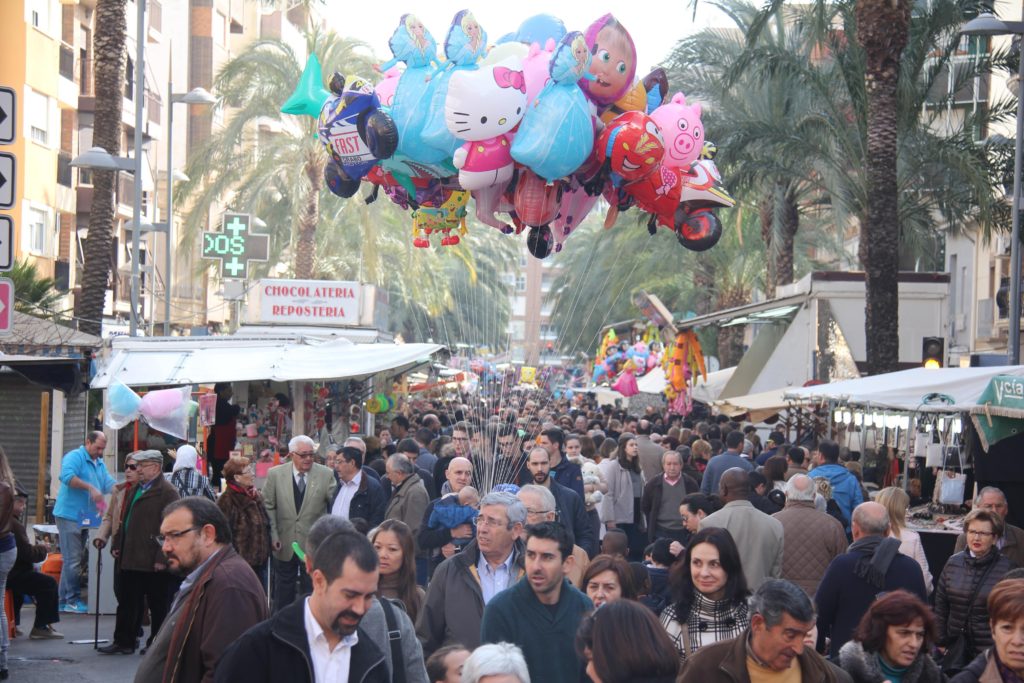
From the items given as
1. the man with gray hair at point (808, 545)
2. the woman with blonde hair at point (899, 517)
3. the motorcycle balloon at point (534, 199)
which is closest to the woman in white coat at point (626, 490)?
the motorcycle balloon at point (534, 199)

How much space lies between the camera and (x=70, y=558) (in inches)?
546

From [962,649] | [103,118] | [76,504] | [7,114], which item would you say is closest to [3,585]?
[76,504]

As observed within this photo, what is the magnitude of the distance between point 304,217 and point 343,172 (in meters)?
23.2

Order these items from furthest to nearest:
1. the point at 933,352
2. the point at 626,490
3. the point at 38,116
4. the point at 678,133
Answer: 1. the point at 38,116
2. the point at 933,352
3. the point at 626,490
4. the point at 678,133

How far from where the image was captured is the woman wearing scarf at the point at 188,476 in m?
11.9

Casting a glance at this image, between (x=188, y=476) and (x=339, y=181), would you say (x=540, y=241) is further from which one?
(x=188, y=476)

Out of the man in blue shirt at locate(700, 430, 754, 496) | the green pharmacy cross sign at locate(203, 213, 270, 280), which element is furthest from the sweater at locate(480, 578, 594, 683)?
the green pharmacy cross sign at locate(203, 213, 270, 280)

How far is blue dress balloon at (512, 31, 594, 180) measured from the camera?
10.7 meters

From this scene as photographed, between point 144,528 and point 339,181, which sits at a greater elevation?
point 339,181

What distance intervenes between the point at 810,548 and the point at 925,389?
4.88m

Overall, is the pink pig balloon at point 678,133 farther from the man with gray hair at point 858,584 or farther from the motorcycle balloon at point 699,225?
the man with gray hair at point 858,584

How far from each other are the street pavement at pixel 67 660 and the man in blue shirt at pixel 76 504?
0.89 meters

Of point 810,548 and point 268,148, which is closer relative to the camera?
point 810,548

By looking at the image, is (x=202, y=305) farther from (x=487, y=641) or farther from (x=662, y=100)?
(x=487, y=641)
